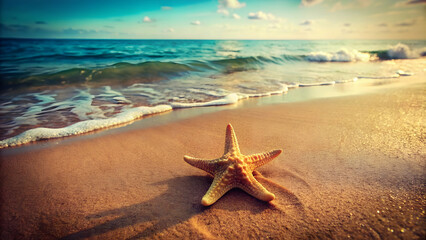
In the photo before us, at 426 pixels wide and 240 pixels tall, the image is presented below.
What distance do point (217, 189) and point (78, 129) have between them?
132 inches

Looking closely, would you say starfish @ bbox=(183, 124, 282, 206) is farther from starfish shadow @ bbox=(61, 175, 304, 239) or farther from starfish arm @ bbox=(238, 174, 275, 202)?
starfish shadow @ bbox=(61, 175, 304, 239)

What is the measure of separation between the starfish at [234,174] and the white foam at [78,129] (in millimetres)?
2797

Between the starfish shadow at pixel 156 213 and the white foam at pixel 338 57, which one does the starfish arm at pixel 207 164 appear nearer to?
the starfish shadow at pixel 156 213

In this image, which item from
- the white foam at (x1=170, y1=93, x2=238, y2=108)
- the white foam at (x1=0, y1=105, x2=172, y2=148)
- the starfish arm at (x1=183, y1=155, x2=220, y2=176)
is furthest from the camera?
the white foam at (x1=170, y1=93, x2=238, y2=108)

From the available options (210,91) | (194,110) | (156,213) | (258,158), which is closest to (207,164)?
(258,158)

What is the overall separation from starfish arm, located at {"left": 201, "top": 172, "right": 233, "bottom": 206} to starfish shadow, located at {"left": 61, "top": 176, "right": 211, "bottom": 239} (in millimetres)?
173

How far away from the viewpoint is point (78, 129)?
12.8ft

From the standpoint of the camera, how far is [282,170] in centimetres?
248

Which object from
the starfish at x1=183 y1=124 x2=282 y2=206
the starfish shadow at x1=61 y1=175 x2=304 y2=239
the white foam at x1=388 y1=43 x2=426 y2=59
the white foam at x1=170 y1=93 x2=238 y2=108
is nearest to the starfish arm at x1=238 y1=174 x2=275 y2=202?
the starfish at x1=183 y1=124 x2=282 y2=206

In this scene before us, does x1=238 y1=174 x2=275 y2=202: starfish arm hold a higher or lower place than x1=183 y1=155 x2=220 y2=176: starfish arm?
lower

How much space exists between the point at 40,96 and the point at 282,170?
752cm

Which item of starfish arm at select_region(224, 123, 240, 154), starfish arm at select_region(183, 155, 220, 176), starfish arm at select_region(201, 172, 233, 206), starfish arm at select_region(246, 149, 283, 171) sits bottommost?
starfish arm at select_region(201, 172, 233, 206)

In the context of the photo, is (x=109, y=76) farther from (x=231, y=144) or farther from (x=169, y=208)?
(x=169, y=208)

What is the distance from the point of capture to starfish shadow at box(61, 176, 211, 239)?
67.3 inches
